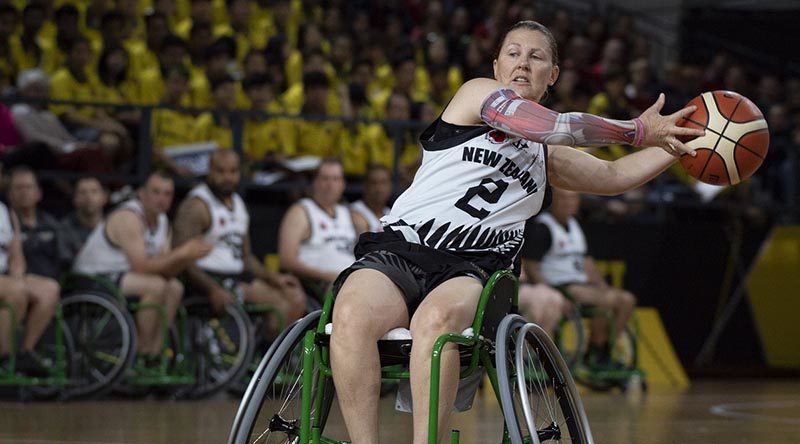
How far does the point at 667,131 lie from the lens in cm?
364

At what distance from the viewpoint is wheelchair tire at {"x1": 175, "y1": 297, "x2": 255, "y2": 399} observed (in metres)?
8.07

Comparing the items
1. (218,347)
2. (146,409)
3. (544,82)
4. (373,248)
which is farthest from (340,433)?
(218,347)

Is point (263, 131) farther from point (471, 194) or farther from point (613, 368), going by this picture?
point (471, 194)

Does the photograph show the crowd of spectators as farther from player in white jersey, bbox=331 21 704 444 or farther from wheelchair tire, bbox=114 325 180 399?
player in white jersey, bbox=331 21 704 444

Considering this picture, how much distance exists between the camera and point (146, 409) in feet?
23.8

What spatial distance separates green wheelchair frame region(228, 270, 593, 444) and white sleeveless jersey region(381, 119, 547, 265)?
0.52ft

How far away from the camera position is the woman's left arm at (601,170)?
397 cm

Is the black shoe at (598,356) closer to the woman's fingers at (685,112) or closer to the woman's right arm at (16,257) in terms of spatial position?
the woman's right arm at (16,257)

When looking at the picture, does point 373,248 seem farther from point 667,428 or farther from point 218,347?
point 218,347

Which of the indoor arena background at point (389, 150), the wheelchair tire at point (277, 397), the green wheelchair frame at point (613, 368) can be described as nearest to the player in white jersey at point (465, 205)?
the wheelchair tire at point (277, 397)

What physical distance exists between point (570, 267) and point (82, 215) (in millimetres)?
3473

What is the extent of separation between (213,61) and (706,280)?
4.83m

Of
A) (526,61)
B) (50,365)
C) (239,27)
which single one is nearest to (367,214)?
(50,365)

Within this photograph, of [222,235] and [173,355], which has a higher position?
[222,235]
